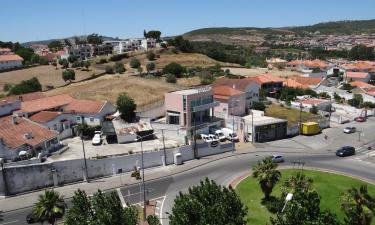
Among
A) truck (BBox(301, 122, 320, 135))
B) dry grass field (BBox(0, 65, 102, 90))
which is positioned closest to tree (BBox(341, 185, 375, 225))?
truck (BBox(301, 122, 320, 135))

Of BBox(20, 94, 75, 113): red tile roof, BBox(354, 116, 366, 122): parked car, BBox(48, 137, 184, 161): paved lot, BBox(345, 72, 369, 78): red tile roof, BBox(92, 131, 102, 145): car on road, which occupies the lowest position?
BBox(354, 116, 366, 122): parked car

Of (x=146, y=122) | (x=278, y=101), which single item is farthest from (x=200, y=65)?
(x=146, y=122)

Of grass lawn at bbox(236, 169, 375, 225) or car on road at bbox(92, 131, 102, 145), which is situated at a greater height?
car on road at bbox(92, 131, 102, 145)

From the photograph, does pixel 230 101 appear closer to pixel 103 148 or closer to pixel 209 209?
pixel 103 148

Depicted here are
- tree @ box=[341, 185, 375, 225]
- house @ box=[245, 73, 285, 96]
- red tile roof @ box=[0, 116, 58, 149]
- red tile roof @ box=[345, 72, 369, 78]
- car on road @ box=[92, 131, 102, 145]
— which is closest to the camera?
tree @ box=[341, 185, 375, 225]

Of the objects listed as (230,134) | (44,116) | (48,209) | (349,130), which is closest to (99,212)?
(48,209)

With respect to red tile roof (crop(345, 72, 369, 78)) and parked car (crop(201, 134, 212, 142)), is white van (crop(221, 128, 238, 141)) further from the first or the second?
red tile roof (crop(345, 72, 369, 78))

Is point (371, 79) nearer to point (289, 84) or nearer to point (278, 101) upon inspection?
point (289, 84)
